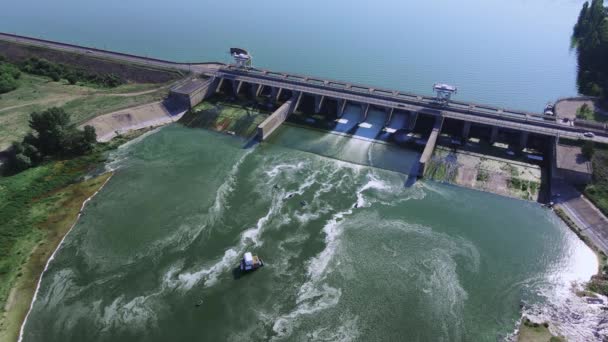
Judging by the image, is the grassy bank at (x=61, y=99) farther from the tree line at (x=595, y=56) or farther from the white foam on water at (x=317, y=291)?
the tree line at (x=595, y=56)

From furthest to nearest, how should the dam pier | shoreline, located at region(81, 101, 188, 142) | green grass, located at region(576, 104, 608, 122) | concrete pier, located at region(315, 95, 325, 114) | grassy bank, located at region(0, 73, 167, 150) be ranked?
concrete pier, located at region(315, 95, 325, 114) → green grass, located at region(576, 104, 608, 122) → grassy bank, located at region(0, 73, 167, 150) → shoreline, located at region(81, 101, 188, 142) → the dam pier

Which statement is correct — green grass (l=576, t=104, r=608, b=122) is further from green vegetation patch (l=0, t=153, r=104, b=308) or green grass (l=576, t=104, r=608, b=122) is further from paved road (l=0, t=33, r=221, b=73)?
green vegetation patch (l=0, t=153, r=104, b=308)

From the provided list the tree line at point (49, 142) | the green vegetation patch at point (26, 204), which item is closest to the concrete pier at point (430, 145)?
the green vegetation patch at point (26, 204)

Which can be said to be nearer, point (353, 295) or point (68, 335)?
point (68, 335)

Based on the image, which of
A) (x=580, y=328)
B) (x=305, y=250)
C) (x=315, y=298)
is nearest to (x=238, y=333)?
(x=315, y=298)

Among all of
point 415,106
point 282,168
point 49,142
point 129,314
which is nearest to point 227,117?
point 282,168

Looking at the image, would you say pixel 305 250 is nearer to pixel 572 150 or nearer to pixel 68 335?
pixel 68 335

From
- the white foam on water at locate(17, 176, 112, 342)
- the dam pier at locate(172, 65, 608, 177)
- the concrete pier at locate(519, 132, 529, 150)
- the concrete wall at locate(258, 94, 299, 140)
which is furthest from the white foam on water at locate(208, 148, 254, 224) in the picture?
the concrete pier at locate(519, 132, 529, 150)

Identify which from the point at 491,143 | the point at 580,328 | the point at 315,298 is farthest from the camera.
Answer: the point at 491,143
